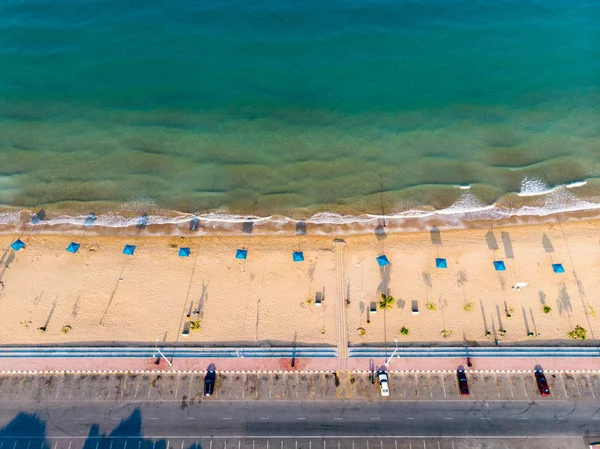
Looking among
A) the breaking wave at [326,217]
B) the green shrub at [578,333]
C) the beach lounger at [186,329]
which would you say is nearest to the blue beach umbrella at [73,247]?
the breaking wave at [326,217]

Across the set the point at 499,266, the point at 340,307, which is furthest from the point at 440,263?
the point at 340,307

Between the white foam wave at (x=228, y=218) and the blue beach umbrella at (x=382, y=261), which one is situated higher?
the white foam wave at (x=228, y=218)

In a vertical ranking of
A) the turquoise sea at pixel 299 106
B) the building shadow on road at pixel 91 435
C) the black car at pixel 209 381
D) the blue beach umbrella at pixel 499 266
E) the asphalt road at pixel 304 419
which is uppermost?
the turquoise sea at pixel 299 106

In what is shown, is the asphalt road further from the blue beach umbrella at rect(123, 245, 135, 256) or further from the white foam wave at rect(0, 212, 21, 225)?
the white foam wave at rect(0, 212, 21, 225)

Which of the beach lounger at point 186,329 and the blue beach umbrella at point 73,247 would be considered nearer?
the beach lounger at point 186,329

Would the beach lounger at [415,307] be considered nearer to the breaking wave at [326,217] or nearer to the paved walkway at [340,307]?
the paved walkway at [340,307]

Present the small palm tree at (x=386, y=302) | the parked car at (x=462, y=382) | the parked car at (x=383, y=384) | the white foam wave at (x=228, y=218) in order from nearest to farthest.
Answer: the parked car at (x=462, y=382) → the parked car at (x=383, y=384) → the small palm tree at (x=386, y=302) → the white foam wave at (x=228, y=218)
